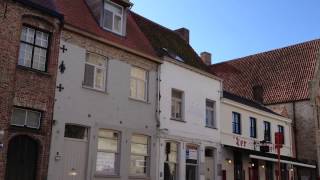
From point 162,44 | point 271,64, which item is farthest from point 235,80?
point 162,44

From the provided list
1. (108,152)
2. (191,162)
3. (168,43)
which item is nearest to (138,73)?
(108,152)

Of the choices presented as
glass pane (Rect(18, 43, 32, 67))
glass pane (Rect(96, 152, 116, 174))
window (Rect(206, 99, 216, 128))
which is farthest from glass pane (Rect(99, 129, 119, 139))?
window (Rect(206, 99, 216, 128))

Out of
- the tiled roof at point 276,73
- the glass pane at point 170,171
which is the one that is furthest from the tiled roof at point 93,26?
the tiled roof at point 276,73

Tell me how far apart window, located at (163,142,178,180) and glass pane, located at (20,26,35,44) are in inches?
359

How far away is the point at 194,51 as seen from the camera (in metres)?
28.4

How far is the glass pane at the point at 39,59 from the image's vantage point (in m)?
17.0

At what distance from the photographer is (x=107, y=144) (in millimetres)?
19422

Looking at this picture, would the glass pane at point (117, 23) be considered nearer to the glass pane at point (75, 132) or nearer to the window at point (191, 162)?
the glass pane at point (75, 132)

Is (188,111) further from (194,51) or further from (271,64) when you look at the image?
(271,64)

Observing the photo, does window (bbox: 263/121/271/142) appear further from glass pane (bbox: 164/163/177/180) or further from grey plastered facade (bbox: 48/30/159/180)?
grey plastered facade (bbox: 48/30/159/180)

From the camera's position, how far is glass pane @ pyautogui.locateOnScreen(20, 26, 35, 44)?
16672 millimetres

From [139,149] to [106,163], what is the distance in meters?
2.24

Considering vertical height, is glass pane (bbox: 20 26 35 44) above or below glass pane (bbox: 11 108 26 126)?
above

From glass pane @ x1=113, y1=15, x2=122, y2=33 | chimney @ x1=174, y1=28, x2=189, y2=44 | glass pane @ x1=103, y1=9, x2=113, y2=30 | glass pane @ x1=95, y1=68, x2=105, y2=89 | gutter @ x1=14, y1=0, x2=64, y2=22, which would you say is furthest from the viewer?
chimney @ x1=174, y1=28, x2=189, y2=44
